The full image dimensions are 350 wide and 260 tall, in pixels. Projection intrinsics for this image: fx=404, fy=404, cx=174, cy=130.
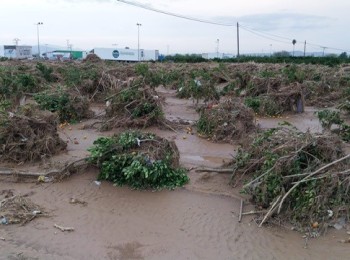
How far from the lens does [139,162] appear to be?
6242mm

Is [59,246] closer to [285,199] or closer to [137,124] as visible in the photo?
[285,199]

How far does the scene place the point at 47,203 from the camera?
5.90 m

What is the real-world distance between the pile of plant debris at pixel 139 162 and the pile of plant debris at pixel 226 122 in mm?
2782

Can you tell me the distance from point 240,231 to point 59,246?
2.22 metres

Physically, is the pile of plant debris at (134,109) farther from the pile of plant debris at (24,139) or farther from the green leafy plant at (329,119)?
the green leafy plant at (329,119)

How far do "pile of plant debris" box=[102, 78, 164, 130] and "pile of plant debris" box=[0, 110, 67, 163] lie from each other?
9.20ft

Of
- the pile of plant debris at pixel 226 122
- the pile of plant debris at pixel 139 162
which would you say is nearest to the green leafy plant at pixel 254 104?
the pile of plant debris at pixel 226 122

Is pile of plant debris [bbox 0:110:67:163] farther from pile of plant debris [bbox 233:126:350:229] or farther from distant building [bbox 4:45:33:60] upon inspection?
distant building [bbox 4:45:33:60]

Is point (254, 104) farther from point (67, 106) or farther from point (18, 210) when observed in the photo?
point (18, 210)

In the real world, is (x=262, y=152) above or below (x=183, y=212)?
above

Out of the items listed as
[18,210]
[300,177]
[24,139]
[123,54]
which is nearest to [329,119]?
[300,177]

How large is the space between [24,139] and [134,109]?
3.85 m

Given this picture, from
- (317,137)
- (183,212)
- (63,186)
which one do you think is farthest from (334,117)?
(63,186)

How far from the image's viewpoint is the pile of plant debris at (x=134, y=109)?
1063 cm
